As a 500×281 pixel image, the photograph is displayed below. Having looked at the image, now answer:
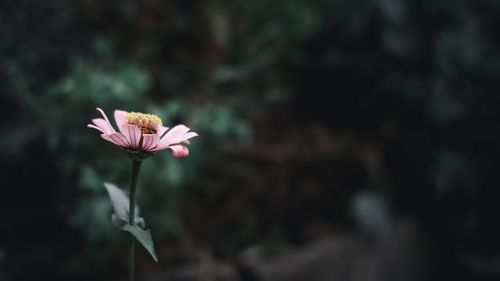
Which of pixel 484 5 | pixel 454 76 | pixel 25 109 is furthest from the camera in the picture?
pixel 484 5

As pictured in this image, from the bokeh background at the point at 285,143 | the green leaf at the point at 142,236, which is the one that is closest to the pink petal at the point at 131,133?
the green leaf at the point at 142,236

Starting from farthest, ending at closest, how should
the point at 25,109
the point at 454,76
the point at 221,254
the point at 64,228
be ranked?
the point at 454,76 < the point at 221,254 < the point at 64,228 < the point at 25,109

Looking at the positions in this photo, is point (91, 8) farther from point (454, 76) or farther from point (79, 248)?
point (454, 76)

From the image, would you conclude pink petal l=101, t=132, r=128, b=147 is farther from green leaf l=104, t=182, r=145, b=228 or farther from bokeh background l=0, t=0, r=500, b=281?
bokeh background l=0, t=0, r=500, b=281

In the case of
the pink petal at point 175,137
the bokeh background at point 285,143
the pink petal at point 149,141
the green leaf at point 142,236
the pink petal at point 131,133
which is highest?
the bokeh background at point 285,143

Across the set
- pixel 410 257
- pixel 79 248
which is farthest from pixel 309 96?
pixel 79 248

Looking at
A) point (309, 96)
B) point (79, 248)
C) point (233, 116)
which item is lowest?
point (79, 248)

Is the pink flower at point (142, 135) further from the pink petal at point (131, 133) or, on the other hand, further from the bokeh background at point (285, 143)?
the bokeh background at point (285, 143)
